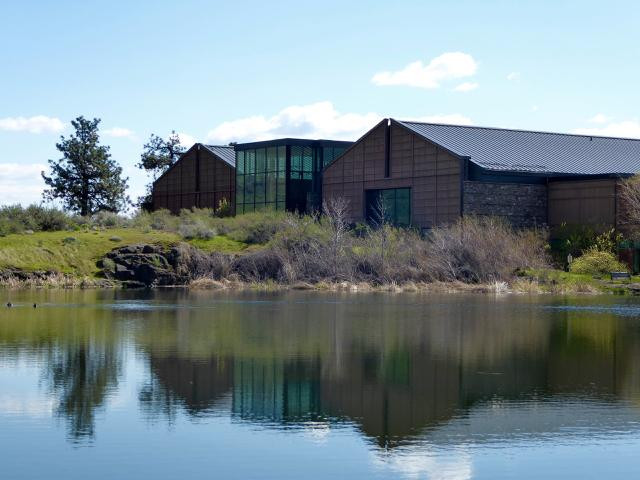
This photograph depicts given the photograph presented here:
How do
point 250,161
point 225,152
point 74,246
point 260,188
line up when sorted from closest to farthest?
point 74,246, point 260,188, point 250,161, point 225,152

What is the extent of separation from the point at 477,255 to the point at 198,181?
38232 millimetres

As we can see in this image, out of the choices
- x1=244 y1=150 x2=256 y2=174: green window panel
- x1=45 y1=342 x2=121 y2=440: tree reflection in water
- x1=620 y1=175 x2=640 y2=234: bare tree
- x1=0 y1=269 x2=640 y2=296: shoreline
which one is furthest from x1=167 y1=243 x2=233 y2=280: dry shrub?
x1=45 y1=342 x2=121 y2=440: tree reflection in water

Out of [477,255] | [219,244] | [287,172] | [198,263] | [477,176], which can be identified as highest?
[287,172]

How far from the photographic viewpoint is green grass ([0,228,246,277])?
6347 centimetres

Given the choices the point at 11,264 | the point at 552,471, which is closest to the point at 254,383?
the point at 552,471

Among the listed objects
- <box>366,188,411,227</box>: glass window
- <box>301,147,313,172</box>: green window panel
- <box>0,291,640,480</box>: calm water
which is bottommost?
<box>0,291,640,480</box>: calm water

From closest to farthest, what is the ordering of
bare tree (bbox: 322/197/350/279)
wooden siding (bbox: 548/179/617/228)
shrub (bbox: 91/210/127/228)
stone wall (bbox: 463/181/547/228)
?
bare tree (bbox: 322/197/350/279), wooden siding (bbox: 548/179/617/228), stone wall (bbox: 463/181/547/228), shrub (bbox: 91/210/127/228)

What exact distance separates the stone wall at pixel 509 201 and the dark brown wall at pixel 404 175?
92cm

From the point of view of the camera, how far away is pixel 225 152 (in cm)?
9294

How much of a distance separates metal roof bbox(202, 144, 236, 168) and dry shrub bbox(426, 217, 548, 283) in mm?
31176

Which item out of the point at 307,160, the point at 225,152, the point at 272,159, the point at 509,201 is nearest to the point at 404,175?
the point at 509,201

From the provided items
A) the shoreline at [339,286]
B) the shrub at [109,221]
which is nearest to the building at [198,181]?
the shrub at [109,221]

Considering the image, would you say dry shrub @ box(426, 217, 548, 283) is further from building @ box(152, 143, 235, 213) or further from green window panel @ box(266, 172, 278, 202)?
building @ box(152, 143, 235, 213)

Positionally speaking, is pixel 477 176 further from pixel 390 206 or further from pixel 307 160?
pixel 307 160
